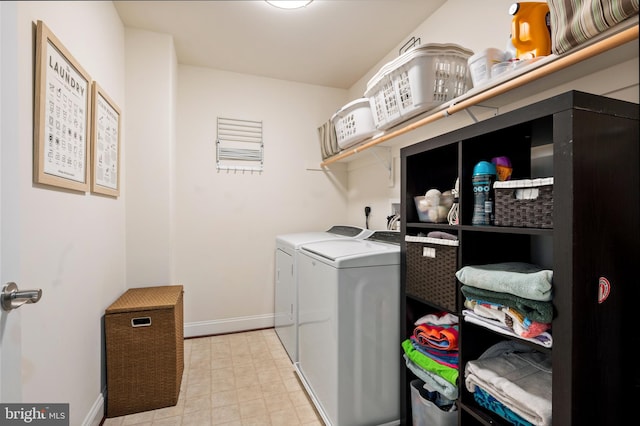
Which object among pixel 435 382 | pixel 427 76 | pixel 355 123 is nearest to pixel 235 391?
pixel 435 382

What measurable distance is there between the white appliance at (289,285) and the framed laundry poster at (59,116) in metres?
1.35

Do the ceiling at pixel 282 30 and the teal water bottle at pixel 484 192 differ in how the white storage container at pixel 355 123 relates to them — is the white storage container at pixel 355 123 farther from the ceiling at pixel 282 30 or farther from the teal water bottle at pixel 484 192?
the teal water bottle at pixel 484 192

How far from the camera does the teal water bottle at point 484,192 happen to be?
3.89 ft

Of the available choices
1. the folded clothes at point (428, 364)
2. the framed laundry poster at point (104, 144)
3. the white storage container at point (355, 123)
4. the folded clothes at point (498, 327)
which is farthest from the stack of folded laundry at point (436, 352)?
the framed laundry poster at point (104, 144)

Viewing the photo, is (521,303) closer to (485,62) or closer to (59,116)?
(485,62)

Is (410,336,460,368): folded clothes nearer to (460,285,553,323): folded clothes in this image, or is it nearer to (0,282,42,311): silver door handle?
(460,285,553,323): folded clothes

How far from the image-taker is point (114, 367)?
1.76 metres

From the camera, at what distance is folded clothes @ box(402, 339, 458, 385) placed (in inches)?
50.9

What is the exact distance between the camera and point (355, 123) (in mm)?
2318

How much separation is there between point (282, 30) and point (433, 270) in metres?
1.97

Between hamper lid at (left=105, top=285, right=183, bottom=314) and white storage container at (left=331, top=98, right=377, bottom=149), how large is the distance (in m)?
1.71

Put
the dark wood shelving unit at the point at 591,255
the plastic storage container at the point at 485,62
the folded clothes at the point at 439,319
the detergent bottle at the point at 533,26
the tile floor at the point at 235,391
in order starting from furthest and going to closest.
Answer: the tile floor at the point at 235,391 < the folded clothes at the point at 439,319 < the plastic storage container at the point at 485,62 < the detergent bottle at the point at 533,26 < the dark wood shelving unit at the point at 591,255

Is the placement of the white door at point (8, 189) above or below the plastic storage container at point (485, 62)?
below

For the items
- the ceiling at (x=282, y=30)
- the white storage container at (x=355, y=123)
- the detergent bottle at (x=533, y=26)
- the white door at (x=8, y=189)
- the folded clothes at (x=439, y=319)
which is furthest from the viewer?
the white storage container at (x=355, y=123)
